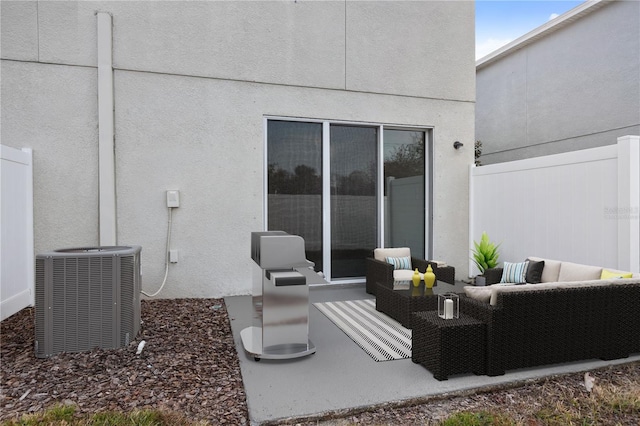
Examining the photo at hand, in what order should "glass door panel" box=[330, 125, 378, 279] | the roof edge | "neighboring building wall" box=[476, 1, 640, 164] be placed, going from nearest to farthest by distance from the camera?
"glass door panel" box=[330, 125, 378, 279], "neighboring building wall" box=[476, 1, 640, 164], the roof edge

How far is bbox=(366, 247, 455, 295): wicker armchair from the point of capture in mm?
5372

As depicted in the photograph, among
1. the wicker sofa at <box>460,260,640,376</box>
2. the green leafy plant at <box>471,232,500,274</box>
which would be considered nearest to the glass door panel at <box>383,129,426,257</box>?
the green leafy plant at <box>471,232,500,274</box>

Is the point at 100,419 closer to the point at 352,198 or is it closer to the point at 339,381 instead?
the point at 339,381

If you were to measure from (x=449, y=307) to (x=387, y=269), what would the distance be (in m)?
2.10

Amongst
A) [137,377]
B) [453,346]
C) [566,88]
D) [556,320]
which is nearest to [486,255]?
[556,320]

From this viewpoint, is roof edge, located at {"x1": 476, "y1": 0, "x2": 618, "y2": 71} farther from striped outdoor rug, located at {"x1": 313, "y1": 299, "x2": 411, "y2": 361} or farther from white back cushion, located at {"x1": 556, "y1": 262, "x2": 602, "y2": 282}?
striped outdoor rug, located at {"x1": 313, "y1": 299, "x2": 411, "y2": 361}

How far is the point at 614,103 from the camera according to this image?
337 inches

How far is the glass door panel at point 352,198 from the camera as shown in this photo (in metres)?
6.49

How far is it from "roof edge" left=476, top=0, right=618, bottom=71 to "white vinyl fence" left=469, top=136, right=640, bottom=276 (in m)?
5.27

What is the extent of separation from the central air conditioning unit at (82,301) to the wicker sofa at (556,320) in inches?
123

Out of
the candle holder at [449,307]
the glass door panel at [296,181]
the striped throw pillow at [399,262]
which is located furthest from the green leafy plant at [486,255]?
the candle holder at [449,307]

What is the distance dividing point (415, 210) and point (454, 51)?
2.98 metres

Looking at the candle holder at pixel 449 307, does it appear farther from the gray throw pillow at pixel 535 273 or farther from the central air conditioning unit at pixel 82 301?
the central air conditioning unit at pixel 82 301

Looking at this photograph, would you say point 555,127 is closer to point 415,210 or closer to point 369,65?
point 415,210
